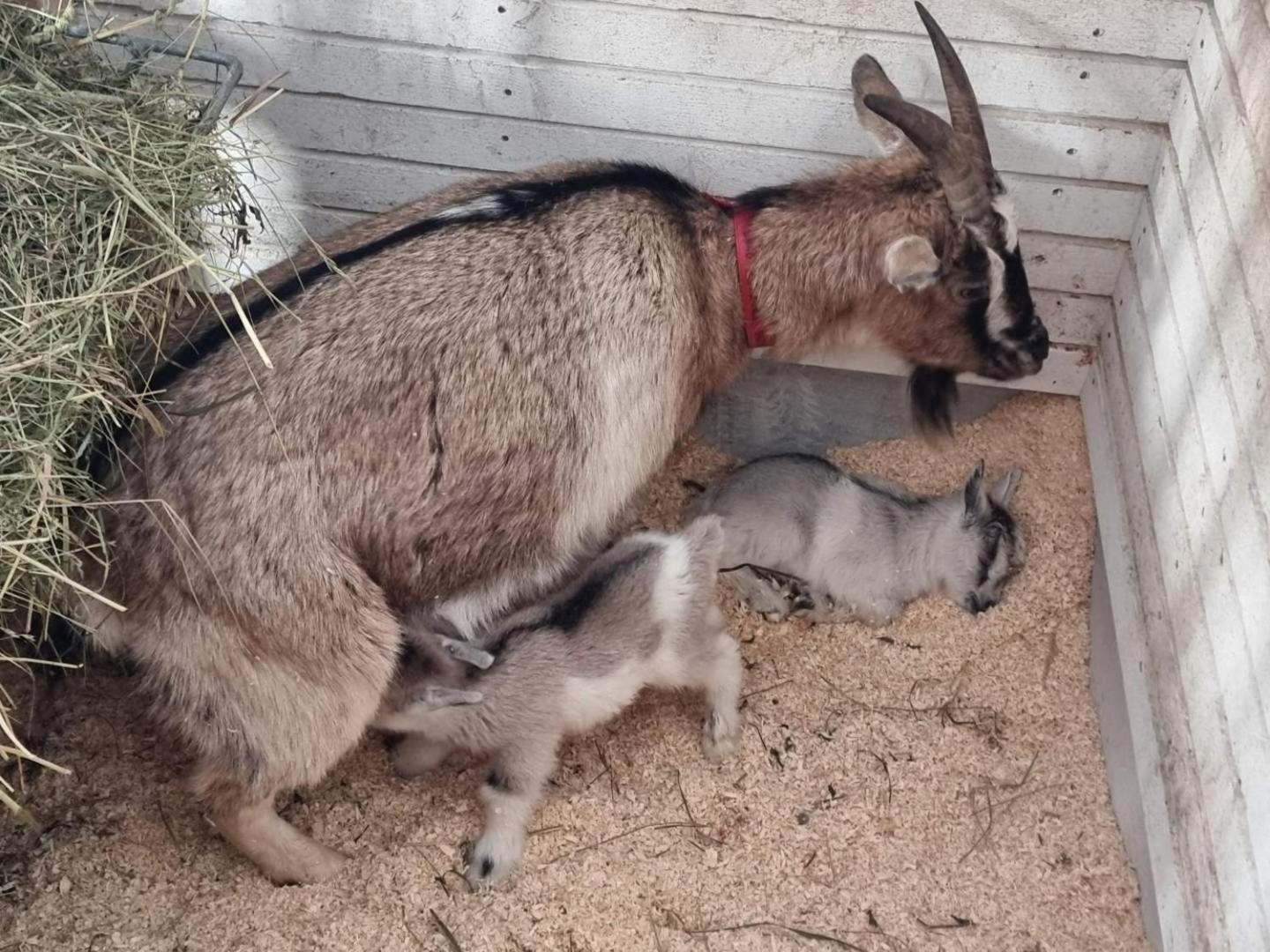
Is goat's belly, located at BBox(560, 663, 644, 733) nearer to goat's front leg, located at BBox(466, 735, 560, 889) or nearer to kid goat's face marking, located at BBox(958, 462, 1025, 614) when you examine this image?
goat's front leg, located at BBox(466, 735, 560, 889)

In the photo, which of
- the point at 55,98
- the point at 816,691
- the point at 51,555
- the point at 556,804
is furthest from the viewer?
the point at 816,691

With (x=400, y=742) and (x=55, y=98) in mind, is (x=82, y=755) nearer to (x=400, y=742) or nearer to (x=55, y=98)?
(x=400, y=742)

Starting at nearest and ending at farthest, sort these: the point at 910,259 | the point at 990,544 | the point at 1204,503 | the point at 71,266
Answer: the point at 71,266 < the point at 1204,503 < the point at 910,259 < the point at 990,544

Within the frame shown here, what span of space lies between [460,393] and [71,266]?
875mm

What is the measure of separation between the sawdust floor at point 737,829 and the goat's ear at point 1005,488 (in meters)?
0.29

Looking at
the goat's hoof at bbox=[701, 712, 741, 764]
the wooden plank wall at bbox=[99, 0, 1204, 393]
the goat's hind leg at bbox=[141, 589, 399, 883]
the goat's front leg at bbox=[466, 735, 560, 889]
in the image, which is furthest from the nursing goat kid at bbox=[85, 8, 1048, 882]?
the goat's hoof at bbox=[701, 712, 741, 764]

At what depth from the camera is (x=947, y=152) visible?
3.18 m

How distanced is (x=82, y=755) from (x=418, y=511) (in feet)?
3.83

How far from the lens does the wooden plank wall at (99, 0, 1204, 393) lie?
11.1ft

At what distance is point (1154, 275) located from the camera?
11.3 feet

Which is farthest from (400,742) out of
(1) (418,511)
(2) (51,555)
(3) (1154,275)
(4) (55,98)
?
(3) (1154,275)

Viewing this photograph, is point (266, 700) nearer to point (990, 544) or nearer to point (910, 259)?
point (910, 259)

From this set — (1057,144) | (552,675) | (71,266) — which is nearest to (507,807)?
(552,675)

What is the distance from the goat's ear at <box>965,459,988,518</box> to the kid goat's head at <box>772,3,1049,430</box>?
1.11 ft
